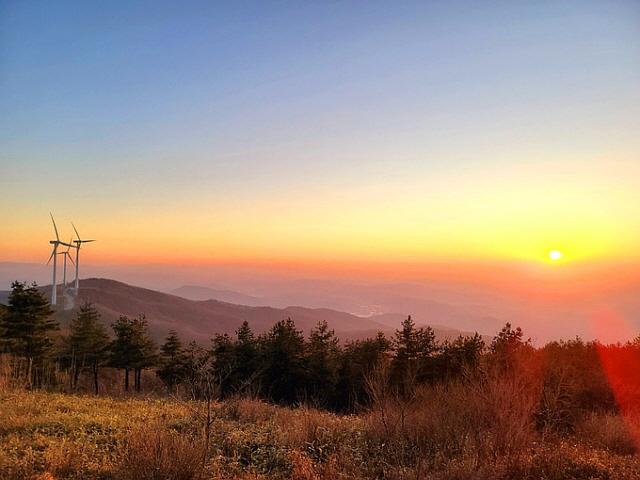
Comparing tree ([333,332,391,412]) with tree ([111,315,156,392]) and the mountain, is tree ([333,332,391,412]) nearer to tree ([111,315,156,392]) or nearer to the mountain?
tree ([111,315,156,392])

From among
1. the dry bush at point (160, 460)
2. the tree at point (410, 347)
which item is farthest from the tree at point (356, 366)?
the dry bush at point (160, 460)

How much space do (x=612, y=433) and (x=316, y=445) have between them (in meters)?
6.31

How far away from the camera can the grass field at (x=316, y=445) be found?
252 inches

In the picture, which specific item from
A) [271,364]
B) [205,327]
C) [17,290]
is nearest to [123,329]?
[17,290]

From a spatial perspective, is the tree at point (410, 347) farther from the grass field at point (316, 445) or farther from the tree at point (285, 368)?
the grass field at point (316, 445)

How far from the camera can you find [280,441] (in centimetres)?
841

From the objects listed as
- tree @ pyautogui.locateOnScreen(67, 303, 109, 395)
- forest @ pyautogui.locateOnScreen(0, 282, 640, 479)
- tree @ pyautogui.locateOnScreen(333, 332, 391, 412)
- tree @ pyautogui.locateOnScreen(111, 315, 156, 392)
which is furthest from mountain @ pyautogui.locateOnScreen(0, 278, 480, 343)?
forest @ pyautogui.locateOnScreen(0, 282, 640, 479)

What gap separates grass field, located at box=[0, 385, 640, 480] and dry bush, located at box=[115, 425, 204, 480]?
13 millimetres

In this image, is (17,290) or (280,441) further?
(17,290)

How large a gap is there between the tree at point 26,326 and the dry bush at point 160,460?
1053 inches

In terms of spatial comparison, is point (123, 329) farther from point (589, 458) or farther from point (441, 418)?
point (589, 458)

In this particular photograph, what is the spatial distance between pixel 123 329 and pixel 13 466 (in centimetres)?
2971

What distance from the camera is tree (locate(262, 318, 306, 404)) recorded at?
2795 centimetres

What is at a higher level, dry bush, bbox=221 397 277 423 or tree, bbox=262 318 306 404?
dry bush, bbox=221 397 277 423
